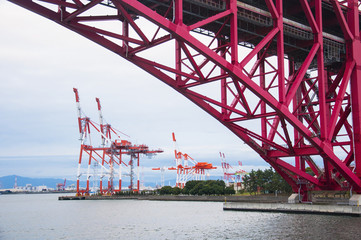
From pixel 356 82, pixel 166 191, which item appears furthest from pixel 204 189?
pixel 356 82

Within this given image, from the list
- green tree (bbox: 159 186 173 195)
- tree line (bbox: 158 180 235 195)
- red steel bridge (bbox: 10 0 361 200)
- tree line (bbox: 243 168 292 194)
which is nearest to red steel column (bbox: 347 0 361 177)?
red steel bridge (bbox: 10 0 361 200)

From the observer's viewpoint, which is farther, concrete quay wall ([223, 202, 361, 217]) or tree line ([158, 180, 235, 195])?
tree line ([158, 180, 235, 195])

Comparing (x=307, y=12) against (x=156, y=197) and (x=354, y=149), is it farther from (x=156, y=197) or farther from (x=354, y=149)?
(x=156, y=197)

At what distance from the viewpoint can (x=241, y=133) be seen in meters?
31.0

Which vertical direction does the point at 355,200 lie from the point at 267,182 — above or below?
below

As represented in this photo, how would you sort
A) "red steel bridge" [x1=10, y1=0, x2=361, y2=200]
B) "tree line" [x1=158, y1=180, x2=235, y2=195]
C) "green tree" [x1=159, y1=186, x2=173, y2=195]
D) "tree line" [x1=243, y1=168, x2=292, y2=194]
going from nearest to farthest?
"red steel bridge" [x1=10, y1=0, x2=361, y2=200], "tree line" [x1=243, y1=168, x2=292, y2=194], "tree line" [x1=158, y1=180, x2=235, y2=195], "green tree" [x1=159, y1=186, x2=173, y2=195]

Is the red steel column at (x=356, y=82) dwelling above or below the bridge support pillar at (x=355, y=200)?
above

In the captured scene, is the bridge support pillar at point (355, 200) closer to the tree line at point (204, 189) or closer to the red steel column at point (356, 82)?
the red steel column at point (356, 82)

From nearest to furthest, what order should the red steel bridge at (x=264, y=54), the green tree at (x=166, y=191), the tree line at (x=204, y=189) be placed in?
the red steel bridge at (x=264, y=54)
the tree line at (x=204, y=189)
the green tree at (x=166, y=191)

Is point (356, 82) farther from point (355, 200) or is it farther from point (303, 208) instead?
point (303, 208)

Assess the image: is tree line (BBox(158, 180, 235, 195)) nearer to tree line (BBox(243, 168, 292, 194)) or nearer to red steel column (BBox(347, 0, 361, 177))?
tree line (BBox(243, 168, 292, 194))

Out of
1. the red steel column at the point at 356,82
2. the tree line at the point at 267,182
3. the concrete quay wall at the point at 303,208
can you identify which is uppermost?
the red steel column at the point at 356,82

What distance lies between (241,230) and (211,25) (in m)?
13.2

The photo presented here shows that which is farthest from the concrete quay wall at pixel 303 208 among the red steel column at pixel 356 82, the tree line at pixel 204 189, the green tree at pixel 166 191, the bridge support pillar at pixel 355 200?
the green tree at pixel 166 191
